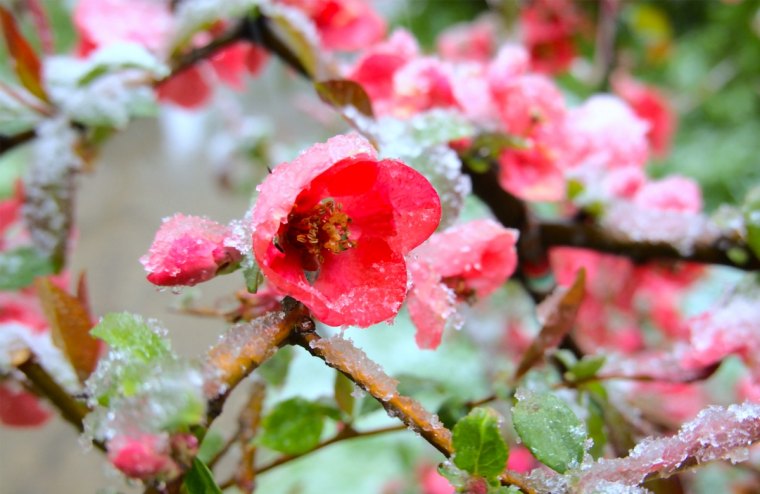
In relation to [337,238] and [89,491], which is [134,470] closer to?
[337,238]

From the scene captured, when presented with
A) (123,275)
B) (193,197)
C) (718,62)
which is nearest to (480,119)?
(123,275)

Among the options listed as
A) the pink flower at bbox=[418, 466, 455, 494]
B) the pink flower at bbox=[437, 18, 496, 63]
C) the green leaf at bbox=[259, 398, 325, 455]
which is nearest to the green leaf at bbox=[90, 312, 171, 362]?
the green leaf at bbox=[259, 398, 325, 455]

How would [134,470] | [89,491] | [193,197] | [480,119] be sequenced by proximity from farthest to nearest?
[193,197]
[89,491]
[480,119]
[134,470]

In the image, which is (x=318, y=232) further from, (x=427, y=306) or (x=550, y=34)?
(x=550, y=34)

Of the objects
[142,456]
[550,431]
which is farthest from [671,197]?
[142,456]

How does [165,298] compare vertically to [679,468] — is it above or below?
below

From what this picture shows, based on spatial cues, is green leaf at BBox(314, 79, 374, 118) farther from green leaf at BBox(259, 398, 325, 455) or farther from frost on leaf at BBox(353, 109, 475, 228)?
green leaf at BBox(259, 398, 325, 455)

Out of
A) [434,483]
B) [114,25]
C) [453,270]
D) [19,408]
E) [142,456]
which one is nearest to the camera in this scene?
[142,456]
